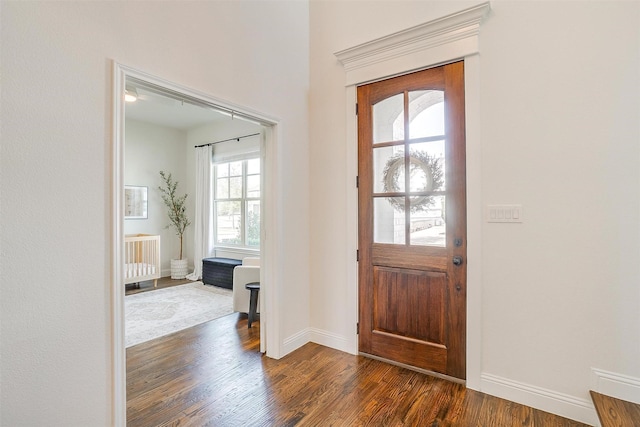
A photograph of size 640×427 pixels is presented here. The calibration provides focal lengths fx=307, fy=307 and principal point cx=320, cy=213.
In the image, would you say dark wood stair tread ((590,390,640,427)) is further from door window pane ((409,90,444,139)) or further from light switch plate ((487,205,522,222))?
door window pane ((409,90,444,139))

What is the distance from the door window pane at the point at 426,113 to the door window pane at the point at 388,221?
1.84 feet

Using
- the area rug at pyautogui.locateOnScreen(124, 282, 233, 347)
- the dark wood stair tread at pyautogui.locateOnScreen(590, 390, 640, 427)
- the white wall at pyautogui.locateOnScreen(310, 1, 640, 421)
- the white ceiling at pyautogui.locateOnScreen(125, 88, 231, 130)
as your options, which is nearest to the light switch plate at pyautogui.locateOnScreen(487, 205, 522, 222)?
the white wall at pyautogui.locateOnScreen(310, 1, 640, 421)

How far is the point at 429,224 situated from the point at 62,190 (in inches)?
90.1

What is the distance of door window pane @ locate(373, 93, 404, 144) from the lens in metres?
2.54

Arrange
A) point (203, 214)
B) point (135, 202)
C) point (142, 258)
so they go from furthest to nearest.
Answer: point (203, 214)
point (135, 202)
point (142, 258)

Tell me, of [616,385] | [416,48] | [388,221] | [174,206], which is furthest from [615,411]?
[174,206]

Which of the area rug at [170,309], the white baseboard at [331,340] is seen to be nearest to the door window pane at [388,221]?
the white baseboard at [331,340]

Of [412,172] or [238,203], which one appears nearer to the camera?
[412,172]

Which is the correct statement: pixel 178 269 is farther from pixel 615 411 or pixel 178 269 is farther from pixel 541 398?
pixel 615 411

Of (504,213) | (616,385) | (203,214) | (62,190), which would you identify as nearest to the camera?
(62,190)

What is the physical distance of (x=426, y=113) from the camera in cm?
241

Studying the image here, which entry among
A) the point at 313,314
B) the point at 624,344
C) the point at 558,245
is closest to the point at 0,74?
the point at 313,314

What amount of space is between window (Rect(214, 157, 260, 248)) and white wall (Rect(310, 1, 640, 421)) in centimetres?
403

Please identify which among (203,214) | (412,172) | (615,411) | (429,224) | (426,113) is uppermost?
(426,113)
